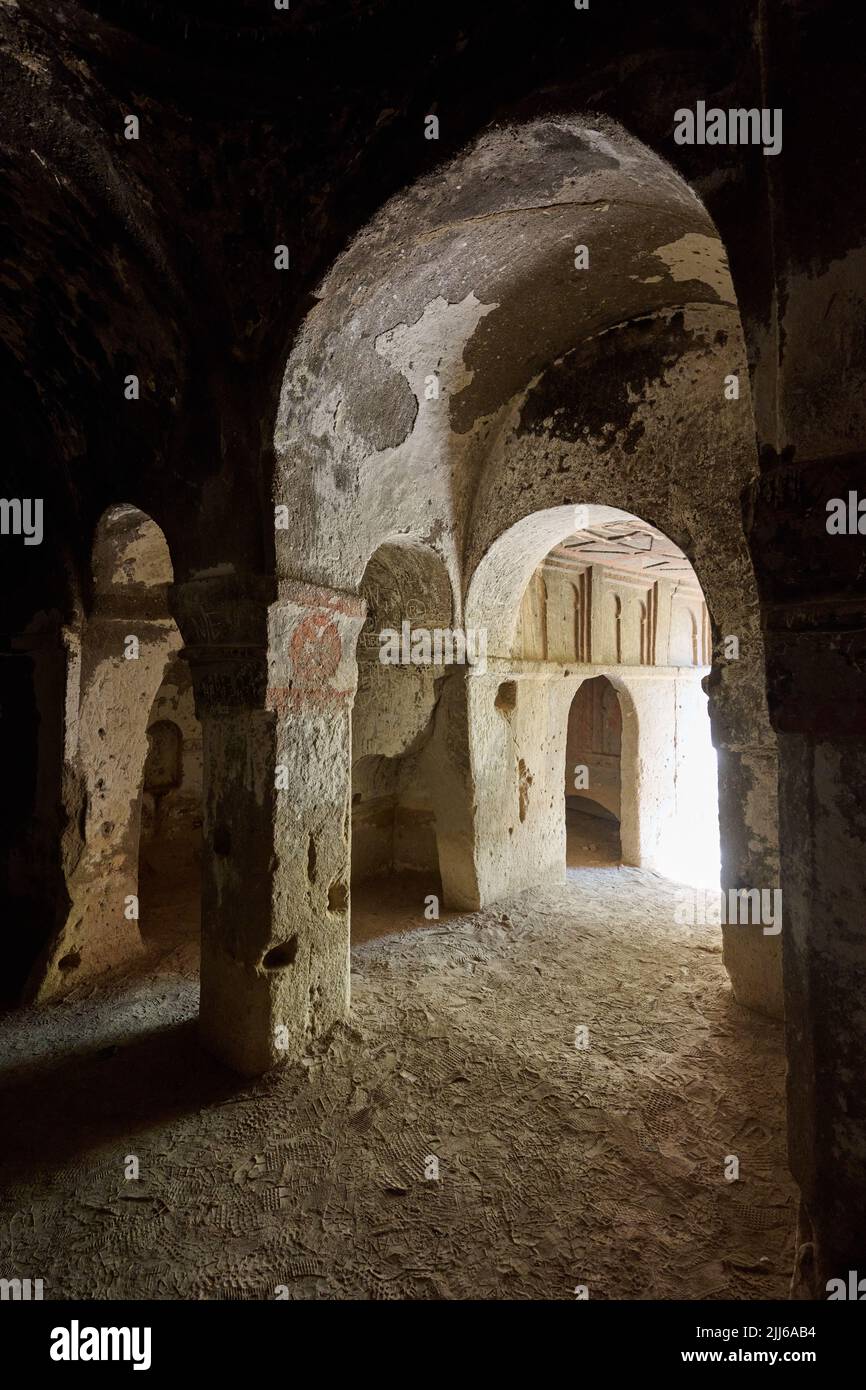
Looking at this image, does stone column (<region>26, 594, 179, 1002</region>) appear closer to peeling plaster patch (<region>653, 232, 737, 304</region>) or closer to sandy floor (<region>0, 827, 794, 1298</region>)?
Result: sandy floor (<region>0, 827, 794, 1298</region>)

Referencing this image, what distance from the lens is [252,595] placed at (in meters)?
3.18

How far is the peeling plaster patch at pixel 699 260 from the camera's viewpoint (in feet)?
10.4

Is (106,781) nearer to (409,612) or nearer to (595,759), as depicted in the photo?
(409,612)

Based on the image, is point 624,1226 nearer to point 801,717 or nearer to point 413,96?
point 801,717

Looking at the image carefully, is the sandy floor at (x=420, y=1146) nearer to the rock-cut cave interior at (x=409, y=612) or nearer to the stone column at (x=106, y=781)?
the rock-cut cave interior at (x=409, y=612)

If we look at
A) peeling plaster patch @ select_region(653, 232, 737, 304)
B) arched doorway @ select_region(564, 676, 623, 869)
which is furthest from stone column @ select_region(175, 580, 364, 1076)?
arched doorway @ select_region(564, 676, 623, 869)

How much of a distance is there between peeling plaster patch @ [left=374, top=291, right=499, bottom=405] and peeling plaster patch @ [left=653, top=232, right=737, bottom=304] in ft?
2.96

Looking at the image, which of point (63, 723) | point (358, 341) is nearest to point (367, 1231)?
point (63, 723)

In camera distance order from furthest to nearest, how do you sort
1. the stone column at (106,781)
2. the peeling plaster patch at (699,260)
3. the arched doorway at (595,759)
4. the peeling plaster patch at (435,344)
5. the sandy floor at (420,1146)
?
the arched doorway at (595,759) → the stone column at (106,781) → the peeling plaster patch at (435,344) → the peeling plaster patch at (699,260) → the sandy floor at (420,1146)

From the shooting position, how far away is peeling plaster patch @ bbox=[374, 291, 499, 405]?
3527mm

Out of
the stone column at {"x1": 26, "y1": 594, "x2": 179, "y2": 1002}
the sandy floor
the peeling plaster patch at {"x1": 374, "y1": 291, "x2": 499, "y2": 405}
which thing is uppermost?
the peeling plaster patch at {"x1": 374, "y1": 291, "x2": 499, "y2": 405}

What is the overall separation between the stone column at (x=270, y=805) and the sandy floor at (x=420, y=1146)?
306 mm

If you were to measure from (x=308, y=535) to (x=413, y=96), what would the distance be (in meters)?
1.72

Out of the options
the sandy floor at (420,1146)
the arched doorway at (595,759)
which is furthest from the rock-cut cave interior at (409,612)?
the arched doorway at (595,759)
